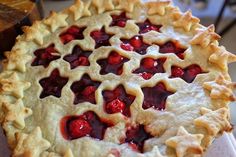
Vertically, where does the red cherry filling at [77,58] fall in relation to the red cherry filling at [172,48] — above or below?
below

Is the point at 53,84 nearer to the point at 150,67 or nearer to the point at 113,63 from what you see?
the point at 113,63

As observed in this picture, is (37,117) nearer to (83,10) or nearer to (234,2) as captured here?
(83,10)

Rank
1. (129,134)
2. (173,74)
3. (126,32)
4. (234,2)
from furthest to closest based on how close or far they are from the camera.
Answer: (234,2)
(126,32)
(173,74)
(129,134)

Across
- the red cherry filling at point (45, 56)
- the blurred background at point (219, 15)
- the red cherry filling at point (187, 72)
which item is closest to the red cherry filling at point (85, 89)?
the red cherry filling at point (45, 56)

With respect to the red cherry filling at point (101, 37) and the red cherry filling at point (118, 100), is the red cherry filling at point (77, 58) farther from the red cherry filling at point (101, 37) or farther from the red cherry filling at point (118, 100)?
the red cherry filling at point (118, 100)

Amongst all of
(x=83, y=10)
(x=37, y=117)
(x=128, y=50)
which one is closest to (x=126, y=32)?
(x=128, y=50)

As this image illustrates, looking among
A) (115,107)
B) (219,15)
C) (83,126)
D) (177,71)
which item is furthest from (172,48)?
(219,15)

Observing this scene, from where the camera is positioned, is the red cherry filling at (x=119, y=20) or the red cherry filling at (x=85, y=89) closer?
the red cherry filling at (x=85, y=89)
